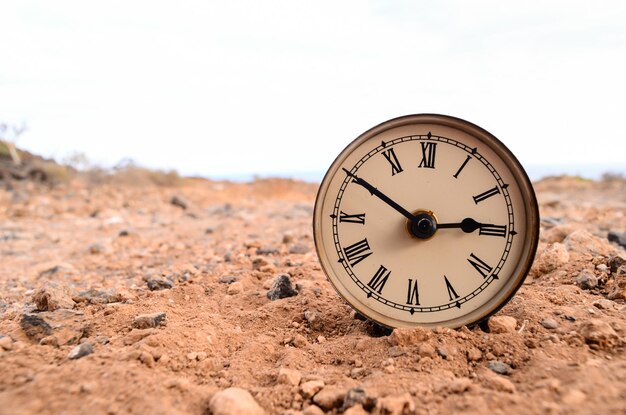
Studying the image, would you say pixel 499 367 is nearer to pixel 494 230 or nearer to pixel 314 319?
pixel 494 230

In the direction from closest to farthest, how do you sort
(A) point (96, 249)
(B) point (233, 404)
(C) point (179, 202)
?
1. (B) point (233, 404)
2. (A) point (96, 249)
3. (C) point (179, 202)

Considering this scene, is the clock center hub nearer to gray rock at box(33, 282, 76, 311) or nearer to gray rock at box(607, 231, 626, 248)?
gray rock at box(33, 282, 76, 311)

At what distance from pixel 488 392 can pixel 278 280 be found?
1.59m

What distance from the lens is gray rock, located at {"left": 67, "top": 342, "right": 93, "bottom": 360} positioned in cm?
210

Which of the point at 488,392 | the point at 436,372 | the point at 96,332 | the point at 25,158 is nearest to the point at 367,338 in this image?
the point at 436,372

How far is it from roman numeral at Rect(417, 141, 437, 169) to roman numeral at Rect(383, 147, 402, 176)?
0.12m

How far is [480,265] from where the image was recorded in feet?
7.56

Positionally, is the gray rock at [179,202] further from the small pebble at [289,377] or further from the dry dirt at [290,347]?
Answer: the small pebble at [289,377]

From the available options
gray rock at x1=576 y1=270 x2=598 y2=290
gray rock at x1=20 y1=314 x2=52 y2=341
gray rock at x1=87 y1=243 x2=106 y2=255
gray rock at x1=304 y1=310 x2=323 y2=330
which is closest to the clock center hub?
gray rock at x1=304 y1=310 x2=323 y2=330

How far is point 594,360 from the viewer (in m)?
1.95

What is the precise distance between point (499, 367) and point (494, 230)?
62cm

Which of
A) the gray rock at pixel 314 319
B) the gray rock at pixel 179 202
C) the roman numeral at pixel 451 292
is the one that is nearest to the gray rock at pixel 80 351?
the gray rock at pixel 314 319

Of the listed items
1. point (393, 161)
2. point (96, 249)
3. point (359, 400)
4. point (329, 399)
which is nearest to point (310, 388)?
point (329, 399)

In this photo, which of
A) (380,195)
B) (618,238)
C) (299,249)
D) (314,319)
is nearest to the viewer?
(380,195)
